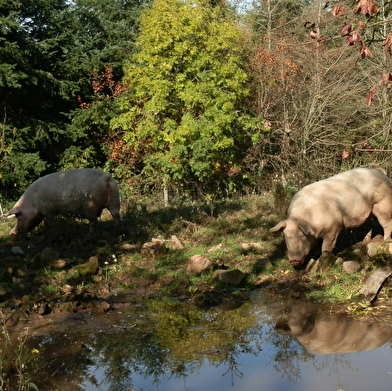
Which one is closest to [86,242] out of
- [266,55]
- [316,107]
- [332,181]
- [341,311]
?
[332,181]

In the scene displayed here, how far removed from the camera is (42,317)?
7695 mm

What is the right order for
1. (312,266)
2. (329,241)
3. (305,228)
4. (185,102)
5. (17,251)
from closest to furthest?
(312,266), (305,228), (329,241), (17,251), (185,102)

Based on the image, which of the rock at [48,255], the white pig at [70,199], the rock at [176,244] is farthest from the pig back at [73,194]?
the rock at [176,244]

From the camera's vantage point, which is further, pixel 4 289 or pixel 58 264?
pixel 58 264

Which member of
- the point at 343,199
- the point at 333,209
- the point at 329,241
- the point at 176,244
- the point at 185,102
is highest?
the point at 185,102

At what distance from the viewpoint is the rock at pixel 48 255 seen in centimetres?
1032

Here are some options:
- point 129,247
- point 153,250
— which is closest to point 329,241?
point 153,250

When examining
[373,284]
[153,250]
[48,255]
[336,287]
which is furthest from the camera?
[153,250]

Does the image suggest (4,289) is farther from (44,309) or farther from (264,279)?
(264,279)

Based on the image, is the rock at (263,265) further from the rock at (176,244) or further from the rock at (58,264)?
the rock at (58,264)

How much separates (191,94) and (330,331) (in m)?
15.6

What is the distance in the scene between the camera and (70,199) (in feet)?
40.7

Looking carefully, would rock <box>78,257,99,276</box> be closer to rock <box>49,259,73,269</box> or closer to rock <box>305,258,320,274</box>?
rock <box>49,259,73,269</box>

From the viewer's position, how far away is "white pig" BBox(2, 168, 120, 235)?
12.3 m
